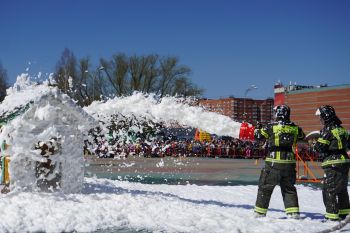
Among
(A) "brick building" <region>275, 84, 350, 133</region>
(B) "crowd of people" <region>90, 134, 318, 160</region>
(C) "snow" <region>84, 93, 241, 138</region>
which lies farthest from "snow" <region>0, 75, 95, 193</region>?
(A) "brick building" <region>275, 84, 350, 133</region>

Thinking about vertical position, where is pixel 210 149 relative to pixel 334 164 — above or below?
above

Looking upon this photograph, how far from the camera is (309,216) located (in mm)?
7586

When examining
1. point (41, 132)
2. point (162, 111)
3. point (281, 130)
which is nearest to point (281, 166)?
point (281, 130)

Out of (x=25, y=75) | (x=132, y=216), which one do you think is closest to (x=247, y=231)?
(x=132, y=216)

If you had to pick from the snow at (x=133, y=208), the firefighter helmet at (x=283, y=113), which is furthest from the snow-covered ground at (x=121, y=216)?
the firefighter helmet at (x=283, y=113)

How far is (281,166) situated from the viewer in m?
7.00

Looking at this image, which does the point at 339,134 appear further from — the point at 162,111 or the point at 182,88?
A: the point at 182,88

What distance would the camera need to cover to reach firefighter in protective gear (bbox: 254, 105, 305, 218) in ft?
22.9

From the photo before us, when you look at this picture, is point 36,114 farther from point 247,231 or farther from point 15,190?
point 247,231

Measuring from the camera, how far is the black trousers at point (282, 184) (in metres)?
6.98

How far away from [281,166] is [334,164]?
851 millimetres

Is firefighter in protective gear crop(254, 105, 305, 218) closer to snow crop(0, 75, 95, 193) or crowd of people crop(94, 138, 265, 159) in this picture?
snow crop(0, 75, 95, 193)

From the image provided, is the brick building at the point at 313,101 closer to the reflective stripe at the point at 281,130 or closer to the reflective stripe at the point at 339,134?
the reflective stripe at the point at 339,134

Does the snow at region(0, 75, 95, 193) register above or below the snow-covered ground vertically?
above
